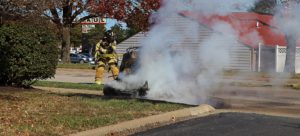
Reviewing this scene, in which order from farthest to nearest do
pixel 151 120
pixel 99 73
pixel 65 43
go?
pixel 65 43 < pixel 99 73 < pixel 151 120

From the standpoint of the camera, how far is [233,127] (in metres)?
9.36

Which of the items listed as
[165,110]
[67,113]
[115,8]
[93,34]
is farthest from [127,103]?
[93,34]

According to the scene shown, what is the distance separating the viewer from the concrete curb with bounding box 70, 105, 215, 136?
29.0 ft

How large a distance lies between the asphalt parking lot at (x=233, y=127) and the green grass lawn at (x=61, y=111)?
41.2 inches

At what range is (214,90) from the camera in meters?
14.5

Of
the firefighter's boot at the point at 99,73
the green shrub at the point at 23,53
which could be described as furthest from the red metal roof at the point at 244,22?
the firefighter's boot at the point at 99,73

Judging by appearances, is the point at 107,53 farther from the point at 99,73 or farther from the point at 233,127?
the point at 233,127

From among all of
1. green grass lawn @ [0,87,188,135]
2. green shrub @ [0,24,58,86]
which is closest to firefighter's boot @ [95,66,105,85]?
green shrub @ [0,24,58,86]

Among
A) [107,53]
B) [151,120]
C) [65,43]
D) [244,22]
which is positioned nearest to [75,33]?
[65,43]

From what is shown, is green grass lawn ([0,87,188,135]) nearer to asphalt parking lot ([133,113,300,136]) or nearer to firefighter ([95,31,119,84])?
asphalt parking lot ([133,113,300,136])

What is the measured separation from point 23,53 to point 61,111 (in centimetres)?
397

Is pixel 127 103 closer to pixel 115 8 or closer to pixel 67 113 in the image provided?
pixel 67 113

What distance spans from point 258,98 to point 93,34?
81.1 meters

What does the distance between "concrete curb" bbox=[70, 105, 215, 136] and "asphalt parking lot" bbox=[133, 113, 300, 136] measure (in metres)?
0.44
